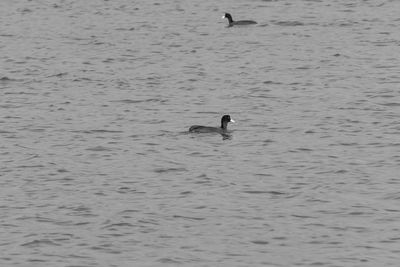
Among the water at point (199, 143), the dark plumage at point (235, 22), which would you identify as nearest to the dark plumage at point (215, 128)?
the water at point (199, 143)

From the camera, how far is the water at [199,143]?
24562mm

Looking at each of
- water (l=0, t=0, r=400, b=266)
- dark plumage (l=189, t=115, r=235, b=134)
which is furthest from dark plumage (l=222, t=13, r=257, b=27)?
dark plumage (l=189, t=115, r=235, b=134)

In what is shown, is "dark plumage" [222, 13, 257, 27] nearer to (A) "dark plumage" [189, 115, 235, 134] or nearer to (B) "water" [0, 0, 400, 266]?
(B) "water" [0, 0, 400, 266]

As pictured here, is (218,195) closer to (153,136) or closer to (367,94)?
(153,136)

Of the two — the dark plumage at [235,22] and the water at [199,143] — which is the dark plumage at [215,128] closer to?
the water at [199,143]

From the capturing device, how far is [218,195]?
28.1 m

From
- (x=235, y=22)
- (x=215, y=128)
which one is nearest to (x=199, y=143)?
(x=215, y=128)

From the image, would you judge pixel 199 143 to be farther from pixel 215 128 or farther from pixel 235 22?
pixel 235 22

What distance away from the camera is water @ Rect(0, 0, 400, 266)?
967 inches

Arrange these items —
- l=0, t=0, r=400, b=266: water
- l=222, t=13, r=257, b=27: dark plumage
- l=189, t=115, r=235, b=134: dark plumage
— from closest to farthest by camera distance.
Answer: l=0, t=0, r=400, b=266: water < l=189, t=115, r=235, b=134: dark plumage < l=222, t=13, r=257, b=27: dark plumage

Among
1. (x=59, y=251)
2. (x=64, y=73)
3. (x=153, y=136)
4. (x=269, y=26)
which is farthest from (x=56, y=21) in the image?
(x=59, y=251)

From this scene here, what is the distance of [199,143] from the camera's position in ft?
112

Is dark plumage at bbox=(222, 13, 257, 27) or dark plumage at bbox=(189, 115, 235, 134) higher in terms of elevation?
dark plumage at bbox=(189, 115, 235, 134)

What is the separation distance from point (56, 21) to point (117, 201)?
1332 inches
